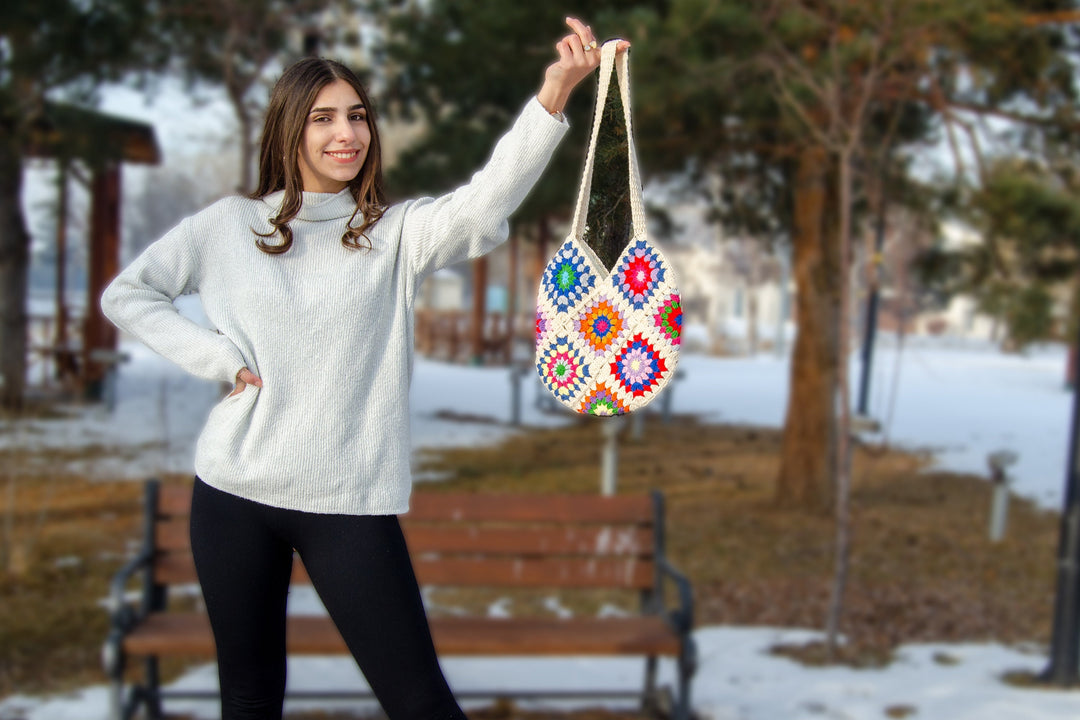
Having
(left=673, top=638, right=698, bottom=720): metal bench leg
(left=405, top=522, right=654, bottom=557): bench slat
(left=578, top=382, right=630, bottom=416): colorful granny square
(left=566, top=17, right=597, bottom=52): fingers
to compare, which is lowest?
(left=673, top=638, right=698, bottom=720): metal bench leg

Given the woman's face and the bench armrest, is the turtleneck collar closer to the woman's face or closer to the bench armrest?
the woman's face

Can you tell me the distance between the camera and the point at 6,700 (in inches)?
158

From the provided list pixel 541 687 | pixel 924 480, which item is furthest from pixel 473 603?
pixel 924 480

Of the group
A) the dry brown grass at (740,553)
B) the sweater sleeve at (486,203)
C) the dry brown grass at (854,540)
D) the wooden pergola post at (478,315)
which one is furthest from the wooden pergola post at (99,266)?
the sweater sleeve at (486,203)

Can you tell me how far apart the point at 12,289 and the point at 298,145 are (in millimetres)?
11754

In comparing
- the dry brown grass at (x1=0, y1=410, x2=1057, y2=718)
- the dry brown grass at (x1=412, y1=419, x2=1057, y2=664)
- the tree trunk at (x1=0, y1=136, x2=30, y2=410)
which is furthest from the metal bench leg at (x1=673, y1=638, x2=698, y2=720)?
the tree trunk at (x1=0, y1=136, x2=30, y2=410)

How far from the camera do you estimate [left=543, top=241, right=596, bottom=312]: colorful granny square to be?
1.67 m

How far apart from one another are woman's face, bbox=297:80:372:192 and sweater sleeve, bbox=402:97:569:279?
0.40 feet

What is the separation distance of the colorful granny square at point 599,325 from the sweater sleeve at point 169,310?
1.76ft

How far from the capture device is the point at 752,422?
14719 millimetres

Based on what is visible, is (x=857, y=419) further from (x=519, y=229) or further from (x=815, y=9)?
(x=519, y=229)

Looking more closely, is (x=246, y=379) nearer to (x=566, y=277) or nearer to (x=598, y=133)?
(x=566, y=277)

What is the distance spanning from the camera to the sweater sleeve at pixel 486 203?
1.56 metres

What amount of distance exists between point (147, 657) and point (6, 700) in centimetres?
61
